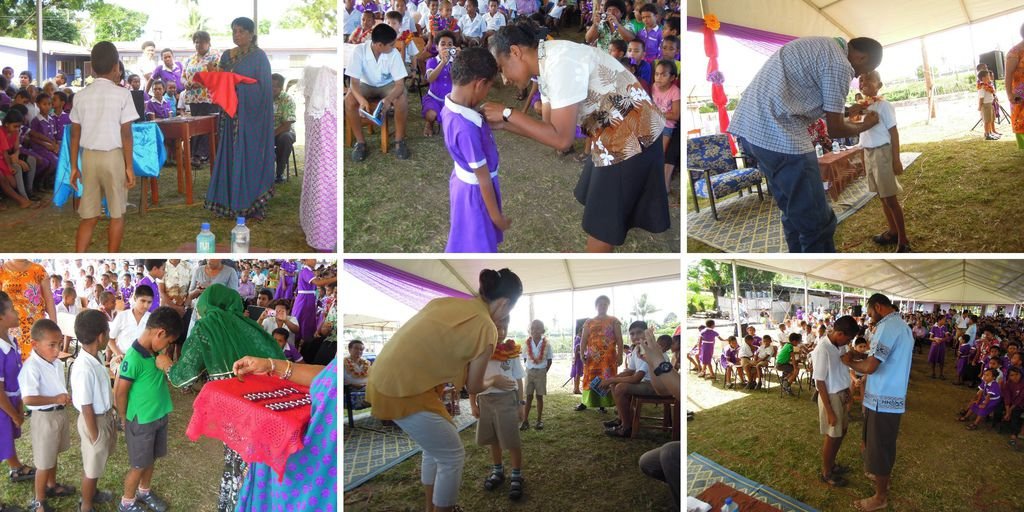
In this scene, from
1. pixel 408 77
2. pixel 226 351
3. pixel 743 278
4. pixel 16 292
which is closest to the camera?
pixel 226 351

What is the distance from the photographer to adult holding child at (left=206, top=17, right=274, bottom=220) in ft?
11.2

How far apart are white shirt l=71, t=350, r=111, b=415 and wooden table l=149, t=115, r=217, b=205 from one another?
989mm

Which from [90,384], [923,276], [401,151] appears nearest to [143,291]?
[90,384]

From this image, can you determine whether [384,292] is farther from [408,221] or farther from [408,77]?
[408,77]

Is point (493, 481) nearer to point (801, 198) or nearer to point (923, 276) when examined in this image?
point (801, 198)

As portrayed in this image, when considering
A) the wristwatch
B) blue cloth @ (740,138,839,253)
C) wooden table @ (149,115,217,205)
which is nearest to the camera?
blue cloth @ (740,138,839,253)

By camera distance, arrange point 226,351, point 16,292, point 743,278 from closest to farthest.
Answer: point 226,351, point 743,278, point 16,292

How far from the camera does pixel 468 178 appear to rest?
2.52 meters

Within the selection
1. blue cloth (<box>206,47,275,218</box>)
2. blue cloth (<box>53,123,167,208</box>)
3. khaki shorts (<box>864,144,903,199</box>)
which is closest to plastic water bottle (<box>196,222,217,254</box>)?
blue cloth (<box>206,47,275,218</box>)

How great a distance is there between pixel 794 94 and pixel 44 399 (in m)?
3.24

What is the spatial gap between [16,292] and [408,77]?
6.51ft

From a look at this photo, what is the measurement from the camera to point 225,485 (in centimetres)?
268

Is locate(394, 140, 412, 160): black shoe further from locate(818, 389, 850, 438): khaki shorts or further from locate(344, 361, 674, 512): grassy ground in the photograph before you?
locate(818, 389, 850, 438): khaki shorts

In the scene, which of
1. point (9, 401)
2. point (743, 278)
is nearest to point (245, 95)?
point (9, 401)
